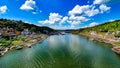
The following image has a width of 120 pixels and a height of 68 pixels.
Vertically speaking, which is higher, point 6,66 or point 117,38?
point 117,38

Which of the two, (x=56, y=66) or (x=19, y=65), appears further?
(x=19, y=65)

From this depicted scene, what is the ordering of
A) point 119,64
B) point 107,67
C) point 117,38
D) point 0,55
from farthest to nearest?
point 117,38 < point 0,55 < point 119,64 < point 107,67

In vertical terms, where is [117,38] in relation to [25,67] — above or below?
above

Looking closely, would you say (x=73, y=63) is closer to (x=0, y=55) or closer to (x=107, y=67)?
(x=107, y=67)

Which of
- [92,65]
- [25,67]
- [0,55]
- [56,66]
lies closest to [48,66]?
[56,66]

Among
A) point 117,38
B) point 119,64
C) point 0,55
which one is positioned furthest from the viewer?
point 117,38

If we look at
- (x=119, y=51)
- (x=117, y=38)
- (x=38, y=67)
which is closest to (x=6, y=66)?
(x=38, y=67)

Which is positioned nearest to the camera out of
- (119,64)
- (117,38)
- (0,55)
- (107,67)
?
(107,67)

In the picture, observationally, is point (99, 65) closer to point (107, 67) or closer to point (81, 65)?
point (107, 67)

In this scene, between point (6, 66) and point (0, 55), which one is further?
point (0, 55)
